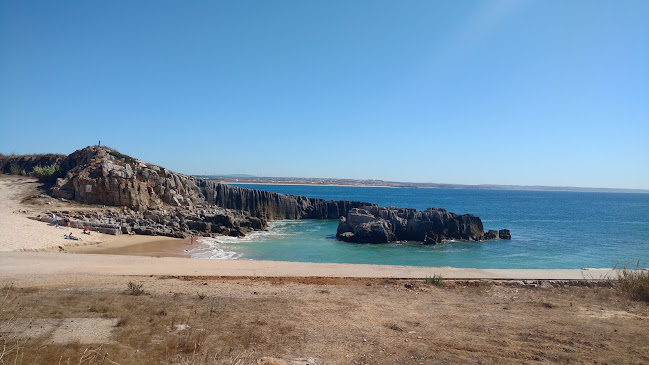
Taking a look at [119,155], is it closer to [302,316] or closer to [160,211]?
[160,211]

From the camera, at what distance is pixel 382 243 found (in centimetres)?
3416

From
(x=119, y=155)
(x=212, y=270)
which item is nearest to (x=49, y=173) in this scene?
(x=119, y=155)

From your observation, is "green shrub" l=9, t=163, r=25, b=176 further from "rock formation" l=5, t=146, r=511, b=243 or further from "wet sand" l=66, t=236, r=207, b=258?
"wet sand" l=66, t=236, r=207, b=258

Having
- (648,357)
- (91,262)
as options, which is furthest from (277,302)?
(91,262)

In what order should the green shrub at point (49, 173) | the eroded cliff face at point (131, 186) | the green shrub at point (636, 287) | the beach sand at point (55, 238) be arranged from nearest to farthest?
the green shrub at point (636, 287)
the beach sand at point (55, 238)
the eroded cliff face at point (131, 186)
the green shrub at point (49, 173)

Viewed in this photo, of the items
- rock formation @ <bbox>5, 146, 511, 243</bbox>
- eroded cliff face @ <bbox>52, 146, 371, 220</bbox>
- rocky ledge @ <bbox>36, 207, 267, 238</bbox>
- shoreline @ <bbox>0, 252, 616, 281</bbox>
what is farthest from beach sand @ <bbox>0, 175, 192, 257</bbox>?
shoreline @ <bbox>0, 252, 616, 281</bbox>

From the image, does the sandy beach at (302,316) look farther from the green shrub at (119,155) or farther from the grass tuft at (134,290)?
the green shrub at (119,155)

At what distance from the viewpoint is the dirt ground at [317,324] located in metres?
7.24

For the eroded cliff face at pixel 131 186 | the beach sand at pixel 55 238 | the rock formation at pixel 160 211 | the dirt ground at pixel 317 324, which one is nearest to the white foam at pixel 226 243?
the beach sand at pixel 55 238

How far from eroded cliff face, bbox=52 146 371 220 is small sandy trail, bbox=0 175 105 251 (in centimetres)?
342

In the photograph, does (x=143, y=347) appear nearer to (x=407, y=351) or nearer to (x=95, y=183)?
(x=407, y=351)

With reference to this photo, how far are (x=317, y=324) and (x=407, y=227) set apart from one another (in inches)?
1119

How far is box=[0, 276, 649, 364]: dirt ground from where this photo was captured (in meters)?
7.24

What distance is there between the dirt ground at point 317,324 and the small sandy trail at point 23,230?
9.74 metres
